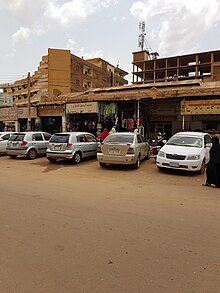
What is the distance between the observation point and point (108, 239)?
3992mm

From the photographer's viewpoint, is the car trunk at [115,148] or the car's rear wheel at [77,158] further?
the car's rear wheel at [77,158]

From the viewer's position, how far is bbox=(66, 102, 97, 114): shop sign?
17.5 meters

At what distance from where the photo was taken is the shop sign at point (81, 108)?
17.5 metres

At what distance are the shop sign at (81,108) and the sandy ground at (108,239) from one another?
1048 centimetres

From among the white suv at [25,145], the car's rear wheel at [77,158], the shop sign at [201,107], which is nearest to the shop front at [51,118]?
the white suv at [25,145]

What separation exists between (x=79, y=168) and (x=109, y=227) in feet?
23.3

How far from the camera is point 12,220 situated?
476 centimetres

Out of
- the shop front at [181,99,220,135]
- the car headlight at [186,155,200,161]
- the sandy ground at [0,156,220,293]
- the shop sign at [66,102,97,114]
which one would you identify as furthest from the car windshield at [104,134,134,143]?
the shop sign at [66,102,97,114]

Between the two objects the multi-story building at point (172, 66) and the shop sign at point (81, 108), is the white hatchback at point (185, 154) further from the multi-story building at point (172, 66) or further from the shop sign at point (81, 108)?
the multi-story building at point (172, 66)

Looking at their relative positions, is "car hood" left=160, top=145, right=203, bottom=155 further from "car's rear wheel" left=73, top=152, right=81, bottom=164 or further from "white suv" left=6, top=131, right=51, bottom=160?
"white suv" left=6, top=131, right=51, bottom=160

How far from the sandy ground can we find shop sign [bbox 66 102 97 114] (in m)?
10.5

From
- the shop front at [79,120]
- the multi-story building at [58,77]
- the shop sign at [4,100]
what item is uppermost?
the multi-story building at [58,77]

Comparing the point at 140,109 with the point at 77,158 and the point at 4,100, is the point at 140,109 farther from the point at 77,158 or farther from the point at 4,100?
the point at 4,100

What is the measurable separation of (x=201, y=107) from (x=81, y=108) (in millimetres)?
8194
